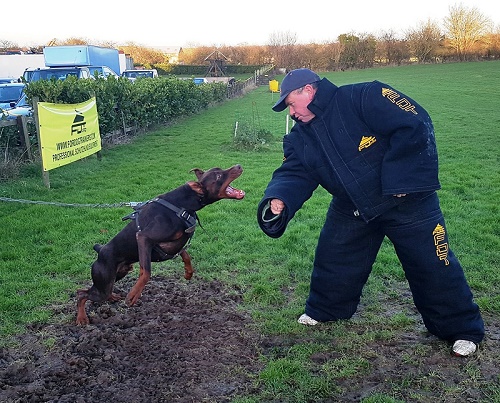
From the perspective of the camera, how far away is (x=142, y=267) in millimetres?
3805

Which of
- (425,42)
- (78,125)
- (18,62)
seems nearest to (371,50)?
(425,42)

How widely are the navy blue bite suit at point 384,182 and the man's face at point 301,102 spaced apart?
2.0 inches

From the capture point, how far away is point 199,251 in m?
6.38

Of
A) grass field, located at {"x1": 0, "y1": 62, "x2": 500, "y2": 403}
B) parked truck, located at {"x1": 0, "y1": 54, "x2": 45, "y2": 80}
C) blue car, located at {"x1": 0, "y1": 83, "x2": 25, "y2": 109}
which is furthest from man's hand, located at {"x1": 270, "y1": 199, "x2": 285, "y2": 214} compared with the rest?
parked truck, located at {"x1": 0, "y1": 54, "x2": 45, "y2": 80}

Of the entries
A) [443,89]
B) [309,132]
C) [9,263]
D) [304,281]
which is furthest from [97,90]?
[443,89]

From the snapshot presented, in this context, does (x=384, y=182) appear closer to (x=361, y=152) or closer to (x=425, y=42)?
(x=361, y=152)

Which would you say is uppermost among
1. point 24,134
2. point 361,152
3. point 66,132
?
point 361,152

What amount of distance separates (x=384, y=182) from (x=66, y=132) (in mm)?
8138

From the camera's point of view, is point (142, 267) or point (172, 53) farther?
point (172, 53)

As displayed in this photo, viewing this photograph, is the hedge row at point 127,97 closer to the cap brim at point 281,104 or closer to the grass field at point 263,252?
the grass field at point 263,252

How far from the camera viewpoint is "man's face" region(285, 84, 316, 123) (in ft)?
12.5

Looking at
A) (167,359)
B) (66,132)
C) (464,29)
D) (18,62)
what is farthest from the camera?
(464,29)

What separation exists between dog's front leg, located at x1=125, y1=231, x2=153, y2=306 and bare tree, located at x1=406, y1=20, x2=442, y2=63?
68.7 m

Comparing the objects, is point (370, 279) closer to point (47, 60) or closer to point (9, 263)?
point (9, 263)
